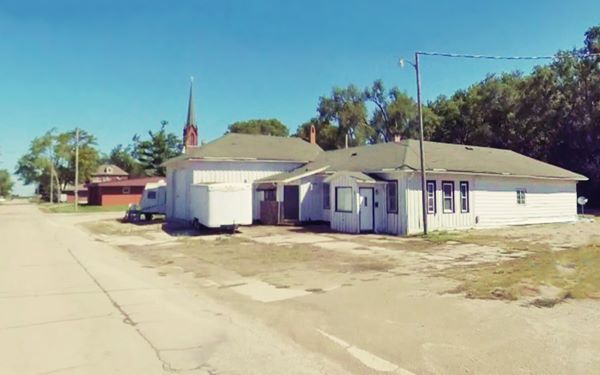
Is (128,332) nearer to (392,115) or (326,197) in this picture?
(326,197)

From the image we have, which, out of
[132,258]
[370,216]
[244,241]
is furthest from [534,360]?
[370,216]

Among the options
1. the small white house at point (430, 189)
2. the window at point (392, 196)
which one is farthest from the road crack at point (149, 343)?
the window at point (392, 196)

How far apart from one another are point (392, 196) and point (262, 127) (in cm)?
6016

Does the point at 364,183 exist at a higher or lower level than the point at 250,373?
higher

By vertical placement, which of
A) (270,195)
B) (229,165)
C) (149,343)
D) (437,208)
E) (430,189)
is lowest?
(149,343)

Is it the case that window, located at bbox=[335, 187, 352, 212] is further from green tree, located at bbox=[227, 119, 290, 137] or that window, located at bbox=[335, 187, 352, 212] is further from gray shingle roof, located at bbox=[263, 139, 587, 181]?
green tree, located at bbox=[227, 119, 290, 137]

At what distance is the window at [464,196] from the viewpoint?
22328 mm

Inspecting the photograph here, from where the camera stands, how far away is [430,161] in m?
22.4

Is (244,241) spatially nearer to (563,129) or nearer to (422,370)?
(422,370)

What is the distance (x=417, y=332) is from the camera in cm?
611

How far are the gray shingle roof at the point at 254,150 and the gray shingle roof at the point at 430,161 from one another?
1257 mm

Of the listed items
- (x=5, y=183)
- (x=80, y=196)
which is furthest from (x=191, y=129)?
(x=5, y=183)

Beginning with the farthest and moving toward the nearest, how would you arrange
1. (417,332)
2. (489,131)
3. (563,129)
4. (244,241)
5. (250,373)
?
(489,131)
(563,129)
(244,241)
(417,332)
(250,373)

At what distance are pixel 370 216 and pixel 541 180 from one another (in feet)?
38.7
